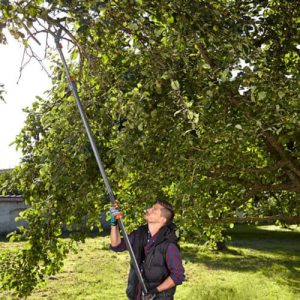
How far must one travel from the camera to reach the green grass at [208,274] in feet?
48.8

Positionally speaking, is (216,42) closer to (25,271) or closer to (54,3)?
(54,3)

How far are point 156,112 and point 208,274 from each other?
46.9ft

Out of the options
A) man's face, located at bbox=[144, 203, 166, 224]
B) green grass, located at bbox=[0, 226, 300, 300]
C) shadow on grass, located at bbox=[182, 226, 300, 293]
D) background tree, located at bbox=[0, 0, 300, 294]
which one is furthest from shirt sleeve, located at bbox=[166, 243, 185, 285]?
shadow on grass, located at bbox=[182, 226, 300, 293]

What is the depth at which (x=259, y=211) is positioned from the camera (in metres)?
10.6

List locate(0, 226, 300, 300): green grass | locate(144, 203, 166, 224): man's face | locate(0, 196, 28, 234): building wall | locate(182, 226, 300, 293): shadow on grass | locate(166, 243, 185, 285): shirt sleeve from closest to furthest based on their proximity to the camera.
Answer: locate(166, 243, 185, 285): shirt sleeve, locate(144, 203, 166, 224): man's face, locate(0, 226, 300, 300): green grass, locate(182, 226, 300, 293): shadow on grass, locate(0, 196, 28, 234): building wall

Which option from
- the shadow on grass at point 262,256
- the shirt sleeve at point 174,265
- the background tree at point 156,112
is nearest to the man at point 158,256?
the shirt sleeve at point 174,265

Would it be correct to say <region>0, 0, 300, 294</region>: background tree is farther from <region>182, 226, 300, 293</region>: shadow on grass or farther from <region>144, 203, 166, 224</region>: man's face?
<region>182, 226, 300, 293</region>: shadow on grass

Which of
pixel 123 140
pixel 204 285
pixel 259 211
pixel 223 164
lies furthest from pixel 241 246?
pixel 123 140

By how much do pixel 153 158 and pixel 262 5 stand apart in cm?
312

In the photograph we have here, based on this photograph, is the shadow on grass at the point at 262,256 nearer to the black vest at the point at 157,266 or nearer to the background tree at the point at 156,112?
the background tree at the point at 156,112

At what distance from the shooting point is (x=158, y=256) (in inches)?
195

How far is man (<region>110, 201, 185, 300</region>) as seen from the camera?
491 cm

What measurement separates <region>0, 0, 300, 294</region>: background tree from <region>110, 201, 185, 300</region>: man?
24.5 inches

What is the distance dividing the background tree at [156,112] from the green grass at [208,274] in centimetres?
335
